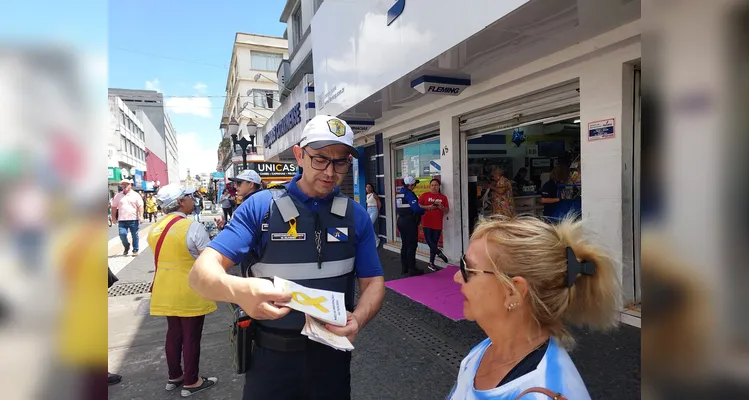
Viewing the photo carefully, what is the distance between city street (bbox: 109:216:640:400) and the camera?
3.26 meters

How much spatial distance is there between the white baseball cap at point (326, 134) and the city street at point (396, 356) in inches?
90.5

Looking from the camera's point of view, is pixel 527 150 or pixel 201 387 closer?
pixel 201 387

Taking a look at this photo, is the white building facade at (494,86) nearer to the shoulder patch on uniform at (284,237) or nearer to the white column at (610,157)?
the white column at (610,157)

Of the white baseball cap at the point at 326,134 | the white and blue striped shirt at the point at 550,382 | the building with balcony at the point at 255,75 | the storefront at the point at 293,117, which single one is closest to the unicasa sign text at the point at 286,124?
the storefront at the point at 293,117

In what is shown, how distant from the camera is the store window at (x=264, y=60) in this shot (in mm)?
41531

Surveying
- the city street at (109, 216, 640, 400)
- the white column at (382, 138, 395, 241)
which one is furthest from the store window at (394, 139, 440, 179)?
the city street at (109, 216, 640, 400)

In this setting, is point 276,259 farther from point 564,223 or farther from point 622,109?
point 622,109

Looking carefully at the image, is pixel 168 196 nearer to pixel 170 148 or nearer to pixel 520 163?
pixel 520 163

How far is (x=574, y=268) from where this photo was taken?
1.34 metres

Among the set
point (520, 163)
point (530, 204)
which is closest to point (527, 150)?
point (520, 163)

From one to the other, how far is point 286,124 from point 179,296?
36.0 feet
